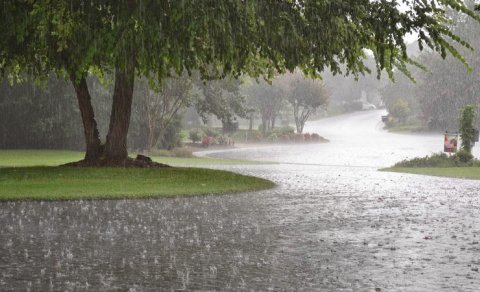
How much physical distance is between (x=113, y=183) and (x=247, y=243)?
912 centimetres

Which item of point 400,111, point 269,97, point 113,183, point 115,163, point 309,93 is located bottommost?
point 113,183

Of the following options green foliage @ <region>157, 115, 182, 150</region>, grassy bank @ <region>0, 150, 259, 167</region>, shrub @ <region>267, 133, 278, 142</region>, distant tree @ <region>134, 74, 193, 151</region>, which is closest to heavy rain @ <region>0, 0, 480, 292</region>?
grassy bank @ <region>0, 150, 259, 167</region>

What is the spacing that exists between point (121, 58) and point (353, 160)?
21.7 m

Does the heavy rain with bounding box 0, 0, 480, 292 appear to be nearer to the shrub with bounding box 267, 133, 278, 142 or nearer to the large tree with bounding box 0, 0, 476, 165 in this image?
the large tree with bounding box 0, 0, 476, 165

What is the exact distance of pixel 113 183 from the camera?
17.7 meters

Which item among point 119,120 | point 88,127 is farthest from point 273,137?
point 119,120

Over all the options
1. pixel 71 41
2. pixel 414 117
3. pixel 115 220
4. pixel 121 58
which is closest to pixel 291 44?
pixel 121 58

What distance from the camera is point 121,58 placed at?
1519 cm

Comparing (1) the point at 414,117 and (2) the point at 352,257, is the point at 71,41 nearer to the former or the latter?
(2) the point at 352,257

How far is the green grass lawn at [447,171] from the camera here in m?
23.9

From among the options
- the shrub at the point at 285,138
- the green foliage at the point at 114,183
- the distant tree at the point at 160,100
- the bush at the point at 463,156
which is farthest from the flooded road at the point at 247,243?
the shrub at the point at 285,138

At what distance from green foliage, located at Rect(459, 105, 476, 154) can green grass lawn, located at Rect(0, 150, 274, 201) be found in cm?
1283

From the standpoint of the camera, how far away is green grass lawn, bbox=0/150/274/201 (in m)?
15.3

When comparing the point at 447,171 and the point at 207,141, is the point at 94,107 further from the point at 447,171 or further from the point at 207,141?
the point at 447,171
